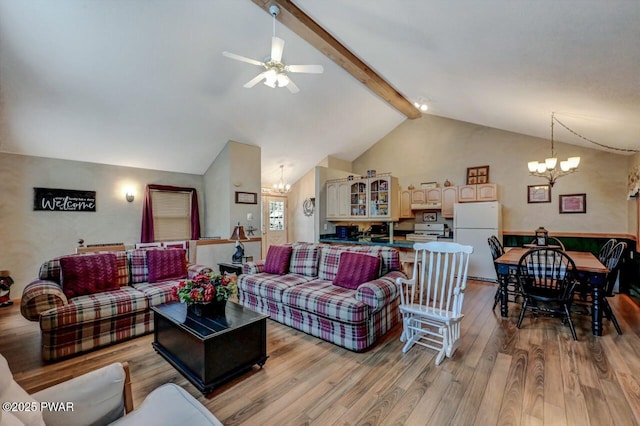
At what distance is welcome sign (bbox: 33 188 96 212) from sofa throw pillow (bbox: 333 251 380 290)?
14.9 feet

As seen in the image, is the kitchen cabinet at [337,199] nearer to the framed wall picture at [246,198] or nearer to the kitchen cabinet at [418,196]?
the kitchen cabinet at [418,196]

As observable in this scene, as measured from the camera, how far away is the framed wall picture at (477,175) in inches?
232

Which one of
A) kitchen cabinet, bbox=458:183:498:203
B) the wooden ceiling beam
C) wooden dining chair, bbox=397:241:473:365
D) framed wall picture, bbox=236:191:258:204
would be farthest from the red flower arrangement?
kitchen cabinet, bbox=458:183:498:203

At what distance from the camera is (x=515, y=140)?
18.4ft

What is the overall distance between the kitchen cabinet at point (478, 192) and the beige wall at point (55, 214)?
6.33 meters

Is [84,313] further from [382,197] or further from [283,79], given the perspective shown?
[382,197]

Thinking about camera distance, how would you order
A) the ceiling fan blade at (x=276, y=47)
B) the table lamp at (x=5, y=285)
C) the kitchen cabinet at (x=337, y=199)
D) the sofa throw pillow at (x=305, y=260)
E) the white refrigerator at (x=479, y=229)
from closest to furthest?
the ceiling fan blade at (x=276, y=47), the sofa throw pillow at (x=305, y=260), the table lamp at (x=5, y=285), the white refrigerator at (x=479, y=229), the kitchen cabinet at (x=337, y=199)

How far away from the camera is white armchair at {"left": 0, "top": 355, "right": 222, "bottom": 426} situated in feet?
3.50

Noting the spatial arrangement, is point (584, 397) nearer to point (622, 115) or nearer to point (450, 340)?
point (450, 340)

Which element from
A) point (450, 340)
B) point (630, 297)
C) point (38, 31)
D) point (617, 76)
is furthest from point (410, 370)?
point (38, 31)

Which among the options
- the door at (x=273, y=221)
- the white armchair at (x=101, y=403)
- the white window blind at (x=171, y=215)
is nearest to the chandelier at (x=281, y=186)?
the door at (x=273, y=221)

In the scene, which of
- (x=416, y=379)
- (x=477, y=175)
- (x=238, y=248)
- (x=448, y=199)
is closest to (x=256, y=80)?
(x=238, y=248)

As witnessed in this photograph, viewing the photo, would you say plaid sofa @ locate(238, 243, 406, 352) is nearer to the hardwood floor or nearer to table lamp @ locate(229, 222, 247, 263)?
the hardwood floor

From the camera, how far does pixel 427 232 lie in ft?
20.7
